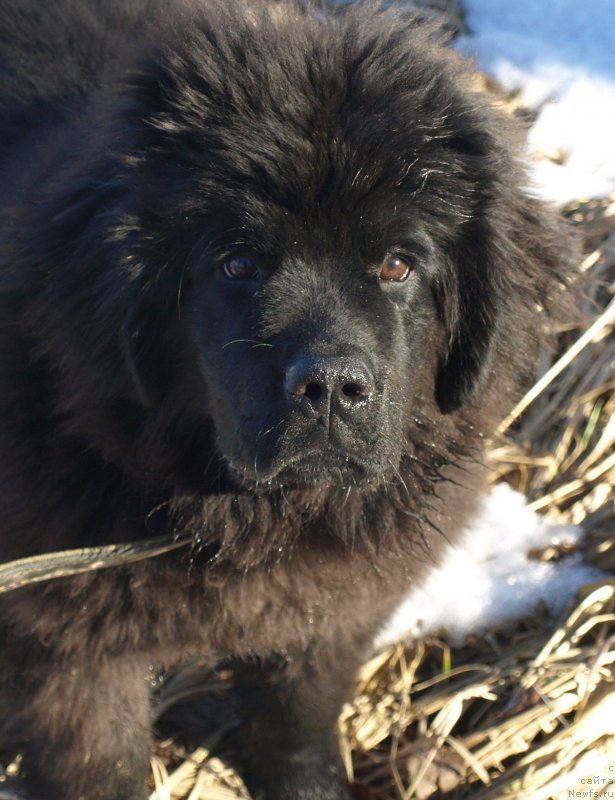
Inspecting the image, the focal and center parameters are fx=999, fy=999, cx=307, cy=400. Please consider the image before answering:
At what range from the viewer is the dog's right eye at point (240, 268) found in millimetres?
2037

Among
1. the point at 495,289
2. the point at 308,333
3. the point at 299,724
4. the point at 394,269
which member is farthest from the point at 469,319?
the point at 299,724

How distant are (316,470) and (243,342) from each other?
0.29 metres

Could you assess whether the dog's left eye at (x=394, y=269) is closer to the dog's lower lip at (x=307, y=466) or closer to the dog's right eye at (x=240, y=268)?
the dog's right eye at (x=240, y=268)

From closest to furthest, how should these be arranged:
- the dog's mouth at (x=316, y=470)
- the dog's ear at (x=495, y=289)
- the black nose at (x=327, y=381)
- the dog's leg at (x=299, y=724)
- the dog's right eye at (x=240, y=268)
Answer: the black nose at (x=327, y=381), the dog's mouth at (x=316, y=470), the dog's right eye at (x=240, y=268), the dog's ear at (x=495, y=289), the dog's leg at (x=299, y=724)

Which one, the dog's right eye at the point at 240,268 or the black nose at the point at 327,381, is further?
the dog's right eye at the point at 240,268

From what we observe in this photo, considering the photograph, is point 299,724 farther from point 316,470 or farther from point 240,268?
point 240,268

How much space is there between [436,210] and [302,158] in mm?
317

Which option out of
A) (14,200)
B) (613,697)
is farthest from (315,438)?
(613,697)

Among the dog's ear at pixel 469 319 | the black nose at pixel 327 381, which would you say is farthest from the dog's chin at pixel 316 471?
the dog's ear at pixel 469 319

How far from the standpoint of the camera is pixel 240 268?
2.05 meters

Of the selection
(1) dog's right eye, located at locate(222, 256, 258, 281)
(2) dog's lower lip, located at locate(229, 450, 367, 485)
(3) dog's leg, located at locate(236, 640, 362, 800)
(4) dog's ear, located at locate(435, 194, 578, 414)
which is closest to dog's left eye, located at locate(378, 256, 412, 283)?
(4) dog's ear, located at locate(435, 194, 578, 414)

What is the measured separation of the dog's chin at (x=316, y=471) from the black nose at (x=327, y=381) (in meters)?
0.12

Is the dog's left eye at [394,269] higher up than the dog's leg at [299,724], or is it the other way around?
the dog's left eye at [394,269]

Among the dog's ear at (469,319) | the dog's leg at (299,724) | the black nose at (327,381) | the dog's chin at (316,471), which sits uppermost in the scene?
the dog's ear at (469,319)
